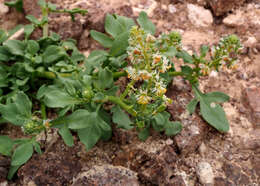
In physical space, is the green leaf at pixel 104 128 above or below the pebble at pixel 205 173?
above

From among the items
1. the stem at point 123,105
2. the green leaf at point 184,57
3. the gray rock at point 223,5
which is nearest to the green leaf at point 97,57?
the stem at point 123,105

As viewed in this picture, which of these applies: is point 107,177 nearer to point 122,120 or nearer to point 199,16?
point 122,120

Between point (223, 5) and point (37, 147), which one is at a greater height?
point (223, 5)

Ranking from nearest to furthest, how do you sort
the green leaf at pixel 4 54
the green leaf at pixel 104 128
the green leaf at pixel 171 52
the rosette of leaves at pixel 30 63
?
the green leaf at pixel 104 128 < the green leaf at pixel 171 52 < the rosette of leaves at pixel 30 63 < the green leaf at pixel 4 54

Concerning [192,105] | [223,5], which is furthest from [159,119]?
[223,5]

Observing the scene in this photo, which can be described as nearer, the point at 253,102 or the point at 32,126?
the point at 32,126

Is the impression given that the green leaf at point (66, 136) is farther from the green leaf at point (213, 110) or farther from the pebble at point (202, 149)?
the green leaf at point (213, 110)

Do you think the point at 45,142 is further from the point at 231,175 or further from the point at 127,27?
the point at 231,175
